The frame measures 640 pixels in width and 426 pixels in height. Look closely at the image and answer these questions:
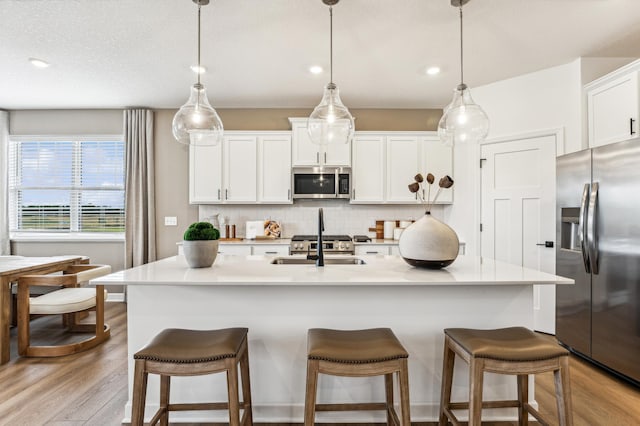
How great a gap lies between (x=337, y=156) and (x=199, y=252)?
105 inches

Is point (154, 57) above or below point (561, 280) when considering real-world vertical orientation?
above

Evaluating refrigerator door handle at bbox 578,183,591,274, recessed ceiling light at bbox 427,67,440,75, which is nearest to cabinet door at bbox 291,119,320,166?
recessed ceiling light at bbox 427,67,440,75

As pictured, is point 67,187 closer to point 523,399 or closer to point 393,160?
Result: point 393,160

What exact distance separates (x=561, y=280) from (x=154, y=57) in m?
3.60

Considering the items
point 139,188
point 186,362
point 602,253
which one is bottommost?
point 186,362

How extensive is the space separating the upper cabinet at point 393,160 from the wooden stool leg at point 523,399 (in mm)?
2774

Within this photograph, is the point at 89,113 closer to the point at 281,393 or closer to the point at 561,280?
the point at 281,393

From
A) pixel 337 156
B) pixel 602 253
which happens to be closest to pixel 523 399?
pixel 602 253

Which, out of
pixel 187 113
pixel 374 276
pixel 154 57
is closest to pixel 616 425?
pixel 374 276

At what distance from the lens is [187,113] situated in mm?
2256

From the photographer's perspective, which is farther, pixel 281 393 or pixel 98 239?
pixel 98 239

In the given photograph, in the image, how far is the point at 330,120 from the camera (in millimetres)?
2258

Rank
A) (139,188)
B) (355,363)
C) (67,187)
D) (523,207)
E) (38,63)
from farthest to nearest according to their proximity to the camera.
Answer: (67,187) < (139,188) < (523,207) < (38,63) < (355,363)

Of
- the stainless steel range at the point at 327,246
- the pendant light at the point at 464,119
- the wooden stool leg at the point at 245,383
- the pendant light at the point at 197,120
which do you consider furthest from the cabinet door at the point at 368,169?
the wooden stool leg at the point at 245,383
